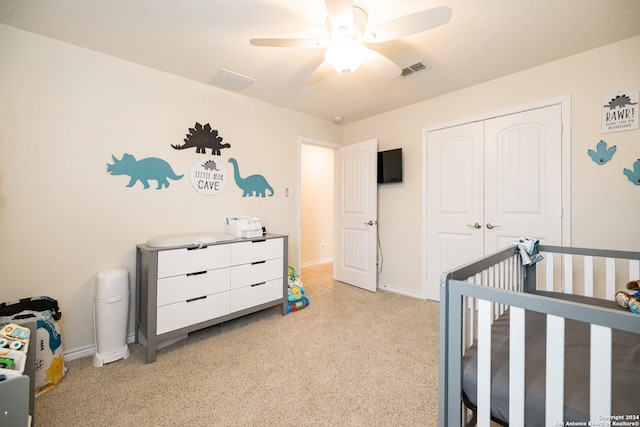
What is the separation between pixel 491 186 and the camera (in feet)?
8.59

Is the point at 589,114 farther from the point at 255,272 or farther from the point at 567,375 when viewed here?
the point at 255,272

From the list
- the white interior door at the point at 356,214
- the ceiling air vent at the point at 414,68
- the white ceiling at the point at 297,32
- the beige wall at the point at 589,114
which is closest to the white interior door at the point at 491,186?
the beige wall at the point at 589,114

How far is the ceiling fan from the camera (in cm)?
130

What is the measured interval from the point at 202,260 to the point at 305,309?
4.12 feet

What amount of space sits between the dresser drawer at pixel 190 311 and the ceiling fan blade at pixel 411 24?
2.22 meters

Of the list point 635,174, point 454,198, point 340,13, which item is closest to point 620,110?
point 635,174

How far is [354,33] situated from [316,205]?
140 inches

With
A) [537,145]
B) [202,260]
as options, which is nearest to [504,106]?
[537,145]

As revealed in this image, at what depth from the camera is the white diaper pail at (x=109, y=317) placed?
189 cm

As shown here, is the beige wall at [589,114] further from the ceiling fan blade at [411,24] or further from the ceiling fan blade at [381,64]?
the ceiling fan blade at [411,24]

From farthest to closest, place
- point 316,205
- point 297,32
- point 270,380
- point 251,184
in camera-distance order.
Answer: point 316,205 < point 251,184 < point 297,32 < point 270,380

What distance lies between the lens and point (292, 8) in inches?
63.4

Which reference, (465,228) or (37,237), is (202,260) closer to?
(37,237)

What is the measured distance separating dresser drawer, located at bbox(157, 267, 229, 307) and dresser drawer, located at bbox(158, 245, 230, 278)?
4 cm
